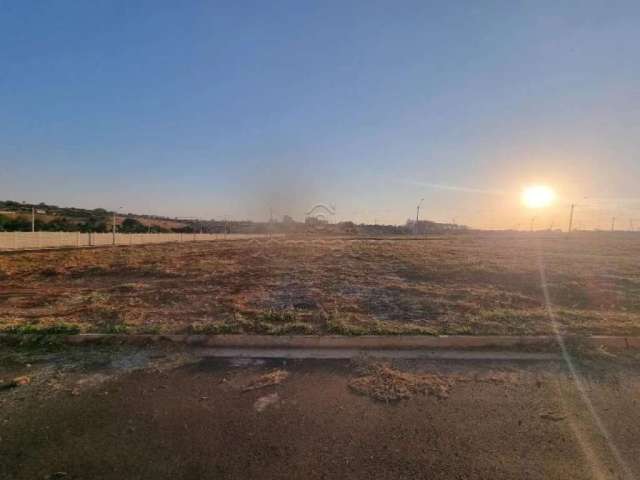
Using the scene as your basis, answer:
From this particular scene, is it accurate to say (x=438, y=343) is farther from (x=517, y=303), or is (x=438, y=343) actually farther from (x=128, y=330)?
(x=128, y=330)

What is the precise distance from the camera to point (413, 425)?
324 centimetres

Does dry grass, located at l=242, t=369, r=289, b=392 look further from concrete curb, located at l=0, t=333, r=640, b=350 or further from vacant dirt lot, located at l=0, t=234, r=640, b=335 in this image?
vacant dirt lot, located at l=0, t=234, r=640, b=335

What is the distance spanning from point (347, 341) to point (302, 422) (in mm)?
2085

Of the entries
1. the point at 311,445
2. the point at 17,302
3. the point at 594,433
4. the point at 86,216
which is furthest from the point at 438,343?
the point at 86,216

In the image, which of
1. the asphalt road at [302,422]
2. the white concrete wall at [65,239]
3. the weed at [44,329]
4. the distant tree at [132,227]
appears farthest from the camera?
the distant tree at [132,227]

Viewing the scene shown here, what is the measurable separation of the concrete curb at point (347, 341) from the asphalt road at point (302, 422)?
0.62 metres

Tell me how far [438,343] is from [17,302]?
868 cm

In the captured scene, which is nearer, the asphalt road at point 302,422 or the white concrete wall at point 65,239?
the asphalt road at point 302,422

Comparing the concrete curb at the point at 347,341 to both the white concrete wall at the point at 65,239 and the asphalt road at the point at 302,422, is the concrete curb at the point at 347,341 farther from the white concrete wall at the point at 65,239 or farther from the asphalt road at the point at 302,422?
the white concrete wall at the point at 65,239

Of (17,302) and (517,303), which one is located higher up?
(517,303)

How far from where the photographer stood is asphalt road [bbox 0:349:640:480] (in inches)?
106

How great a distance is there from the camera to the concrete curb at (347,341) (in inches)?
206

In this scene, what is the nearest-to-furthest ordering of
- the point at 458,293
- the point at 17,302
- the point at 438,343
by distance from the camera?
the point at 438,343 → the point at 17,302 → the point at 458,293

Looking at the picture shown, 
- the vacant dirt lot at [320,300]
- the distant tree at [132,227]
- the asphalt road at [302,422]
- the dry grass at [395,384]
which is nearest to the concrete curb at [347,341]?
the vacant dirt lot at [320,300]
